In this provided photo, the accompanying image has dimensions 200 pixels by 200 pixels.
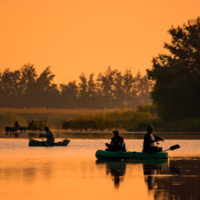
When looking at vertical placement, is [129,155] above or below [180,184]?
above

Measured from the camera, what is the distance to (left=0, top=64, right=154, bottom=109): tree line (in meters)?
Answer: 143

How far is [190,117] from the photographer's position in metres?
74.6

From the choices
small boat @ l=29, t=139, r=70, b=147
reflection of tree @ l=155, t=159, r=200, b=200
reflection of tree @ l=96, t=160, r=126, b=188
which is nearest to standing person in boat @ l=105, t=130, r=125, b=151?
reflection of tree @ l=96, t=160, r=126, b=188

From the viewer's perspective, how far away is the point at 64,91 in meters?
148

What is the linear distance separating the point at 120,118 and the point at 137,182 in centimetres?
6215

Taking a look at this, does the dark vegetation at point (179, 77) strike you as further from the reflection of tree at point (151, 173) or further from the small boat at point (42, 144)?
the reflection of tree at point (151, 173)

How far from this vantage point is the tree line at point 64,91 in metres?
143

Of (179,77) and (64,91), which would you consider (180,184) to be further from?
(64,91)

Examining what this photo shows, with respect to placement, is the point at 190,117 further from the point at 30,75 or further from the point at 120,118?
Answer: the point at 30,75

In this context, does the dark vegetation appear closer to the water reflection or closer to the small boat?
the small boat

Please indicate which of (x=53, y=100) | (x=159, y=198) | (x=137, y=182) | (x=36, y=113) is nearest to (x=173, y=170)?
(x=137, y=182)

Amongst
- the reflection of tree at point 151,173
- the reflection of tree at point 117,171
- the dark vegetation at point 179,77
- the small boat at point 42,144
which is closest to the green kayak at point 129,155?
the reflection of tree at point 117,171

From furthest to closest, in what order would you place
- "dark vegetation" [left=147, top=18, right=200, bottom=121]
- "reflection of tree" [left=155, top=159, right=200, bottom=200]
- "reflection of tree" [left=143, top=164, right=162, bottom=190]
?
"dark vegetation" [left=147, top=18, right=200, bottom=121]
"reflection of tree" [left=143, top=164, right=162, bottom=190]
"reflection of tree" [left=155, top=159, right=200, bottom=200]

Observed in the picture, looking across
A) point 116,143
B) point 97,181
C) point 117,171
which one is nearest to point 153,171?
point 117,171
